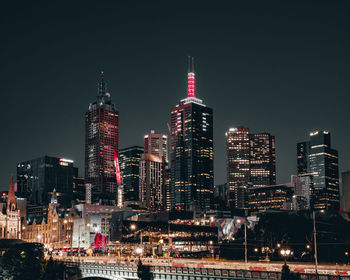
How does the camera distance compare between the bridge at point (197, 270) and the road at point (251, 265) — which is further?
the bridge at point (197, 270)

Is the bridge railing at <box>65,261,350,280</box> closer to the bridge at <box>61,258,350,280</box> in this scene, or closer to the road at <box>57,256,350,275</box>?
the bridge at <box>61,258,350,280</box>

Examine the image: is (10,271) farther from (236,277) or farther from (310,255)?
(310,255)

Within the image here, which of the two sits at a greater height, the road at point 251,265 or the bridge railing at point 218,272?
the road at point 251,265

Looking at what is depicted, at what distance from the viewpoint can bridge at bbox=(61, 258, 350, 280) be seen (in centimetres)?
7694

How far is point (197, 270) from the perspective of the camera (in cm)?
8875

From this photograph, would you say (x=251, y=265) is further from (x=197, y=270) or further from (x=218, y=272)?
(x=197, y=270)

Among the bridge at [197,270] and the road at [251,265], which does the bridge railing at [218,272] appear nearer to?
the bridge at [197,270]

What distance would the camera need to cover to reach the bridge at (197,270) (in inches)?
3029

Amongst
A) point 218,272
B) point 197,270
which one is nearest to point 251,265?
point 218,272

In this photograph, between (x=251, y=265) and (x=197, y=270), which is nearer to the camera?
(x=251, y=265)

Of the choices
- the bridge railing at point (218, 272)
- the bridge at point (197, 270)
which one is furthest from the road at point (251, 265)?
the bridge railing at point (218, 272)

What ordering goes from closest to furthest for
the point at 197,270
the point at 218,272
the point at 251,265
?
the point at 251,265
the point at 218,272
the point at 197,270

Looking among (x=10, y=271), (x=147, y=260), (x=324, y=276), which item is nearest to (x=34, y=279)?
(x=10, y=271)

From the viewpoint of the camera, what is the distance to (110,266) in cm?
10994
